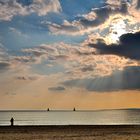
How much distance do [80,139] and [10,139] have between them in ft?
20.1

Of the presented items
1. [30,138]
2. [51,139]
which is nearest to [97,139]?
[51,139]

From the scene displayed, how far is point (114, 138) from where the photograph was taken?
113ft

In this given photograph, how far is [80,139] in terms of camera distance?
33.8 metres

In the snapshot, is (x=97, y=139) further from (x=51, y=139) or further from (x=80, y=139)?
(x=51, y=139)

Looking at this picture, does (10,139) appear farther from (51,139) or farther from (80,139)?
(80,139)

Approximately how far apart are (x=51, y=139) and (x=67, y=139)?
143cm

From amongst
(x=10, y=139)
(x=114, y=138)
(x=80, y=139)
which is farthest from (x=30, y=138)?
(x=114, y=138)

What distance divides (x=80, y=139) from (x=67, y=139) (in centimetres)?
112

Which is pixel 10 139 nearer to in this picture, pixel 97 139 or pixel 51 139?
pixel 51 139

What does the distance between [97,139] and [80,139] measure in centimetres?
146

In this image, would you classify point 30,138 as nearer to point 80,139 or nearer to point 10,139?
point 10,139

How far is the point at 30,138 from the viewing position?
35.3m

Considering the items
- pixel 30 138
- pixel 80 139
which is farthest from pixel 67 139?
pixel 30 138

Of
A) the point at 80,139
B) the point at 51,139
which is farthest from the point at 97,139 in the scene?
the point at 51,139
